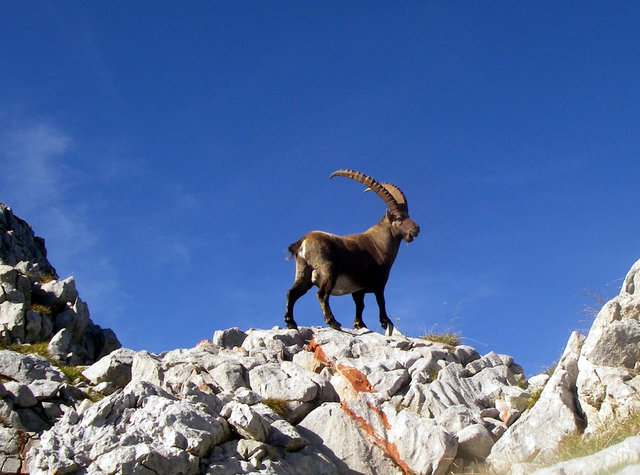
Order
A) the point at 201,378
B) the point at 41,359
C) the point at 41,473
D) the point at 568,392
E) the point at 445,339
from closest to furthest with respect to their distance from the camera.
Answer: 1. the point at 41,473
2. the point at 568,392
3. the point at 201,378
4. the point at 41,359
5. the point at 445,339

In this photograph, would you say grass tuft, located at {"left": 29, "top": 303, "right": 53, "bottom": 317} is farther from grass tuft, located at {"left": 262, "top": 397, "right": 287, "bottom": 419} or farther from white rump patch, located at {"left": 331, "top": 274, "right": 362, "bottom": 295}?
grass tuft, located at {"left": 262, "top": 397, "right": 287, "bottom": 419}

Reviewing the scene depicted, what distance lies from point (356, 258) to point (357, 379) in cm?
525

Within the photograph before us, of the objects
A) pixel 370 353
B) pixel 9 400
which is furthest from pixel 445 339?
pixel 9 400

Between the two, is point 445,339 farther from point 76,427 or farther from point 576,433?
point 76,427

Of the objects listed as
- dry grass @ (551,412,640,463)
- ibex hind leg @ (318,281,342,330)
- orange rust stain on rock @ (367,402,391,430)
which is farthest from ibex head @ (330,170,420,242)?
dry grass @ (551,412,640,463)

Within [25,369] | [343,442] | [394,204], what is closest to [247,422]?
[343,442]

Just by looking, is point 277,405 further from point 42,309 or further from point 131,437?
point 42,309

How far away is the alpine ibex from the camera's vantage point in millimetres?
16250

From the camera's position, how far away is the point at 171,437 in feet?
29.7

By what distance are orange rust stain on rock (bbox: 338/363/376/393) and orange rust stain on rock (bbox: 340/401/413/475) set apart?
0.90 m

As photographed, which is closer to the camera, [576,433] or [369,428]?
[576,433]

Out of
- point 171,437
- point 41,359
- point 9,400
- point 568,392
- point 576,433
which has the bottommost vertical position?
point 576,433

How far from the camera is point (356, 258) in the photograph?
667 inches

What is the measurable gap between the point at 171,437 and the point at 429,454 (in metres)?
3.56
